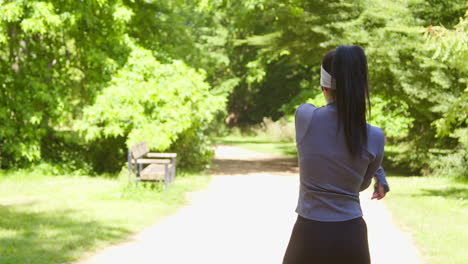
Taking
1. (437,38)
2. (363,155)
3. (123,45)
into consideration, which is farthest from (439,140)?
(363,155)

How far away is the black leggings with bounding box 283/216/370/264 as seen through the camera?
8.94 ft

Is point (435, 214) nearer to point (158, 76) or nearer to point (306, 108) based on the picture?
point (306, 108)

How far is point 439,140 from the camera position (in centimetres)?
1877

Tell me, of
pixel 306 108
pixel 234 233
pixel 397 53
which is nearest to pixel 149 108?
pixel 397 53

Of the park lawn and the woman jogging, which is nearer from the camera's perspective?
the woman jogging

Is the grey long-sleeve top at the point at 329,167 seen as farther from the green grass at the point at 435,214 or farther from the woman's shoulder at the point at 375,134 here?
the green grass at the point at 435,214

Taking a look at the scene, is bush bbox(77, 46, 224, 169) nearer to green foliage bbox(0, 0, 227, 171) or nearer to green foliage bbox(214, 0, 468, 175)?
green foliage bbox(0, 0, 227, 171)

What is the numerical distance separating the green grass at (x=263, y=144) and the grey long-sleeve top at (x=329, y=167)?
26755mm

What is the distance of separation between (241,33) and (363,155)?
42.5 metres

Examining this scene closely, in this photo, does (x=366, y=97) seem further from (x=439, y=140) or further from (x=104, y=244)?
(x=439, y=140)

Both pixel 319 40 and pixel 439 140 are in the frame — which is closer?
pixel 439 140

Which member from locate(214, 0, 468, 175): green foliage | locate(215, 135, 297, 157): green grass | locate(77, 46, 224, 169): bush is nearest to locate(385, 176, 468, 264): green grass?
Answer: locate(214, 0, 468, 175): green foliage

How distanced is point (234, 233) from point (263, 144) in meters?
30.8

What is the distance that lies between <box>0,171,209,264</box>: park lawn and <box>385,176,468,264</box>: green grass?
3.88 meters
